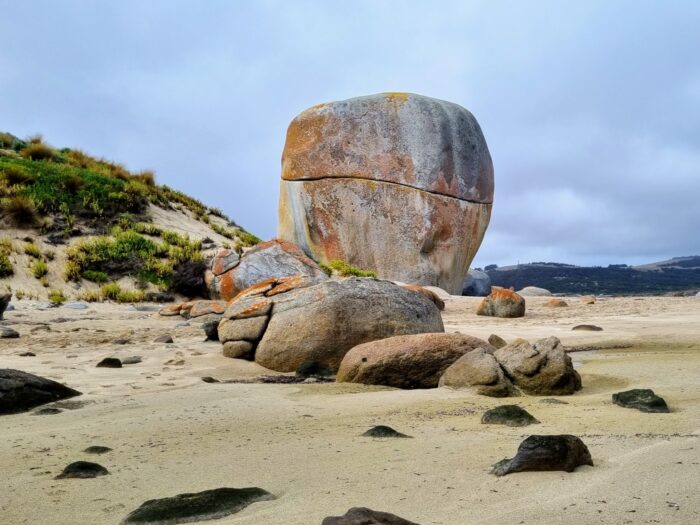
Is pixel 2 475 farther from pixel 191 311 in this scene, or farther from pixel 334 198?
pixel 334 198

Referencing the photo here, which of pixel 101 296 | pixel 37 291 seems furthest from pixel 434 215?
pixel 37 291

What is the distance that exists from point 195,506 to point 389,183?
16.0 m

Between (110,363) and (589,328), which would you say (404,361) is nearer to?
(110,363)

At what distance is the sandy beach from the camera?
1.99 m

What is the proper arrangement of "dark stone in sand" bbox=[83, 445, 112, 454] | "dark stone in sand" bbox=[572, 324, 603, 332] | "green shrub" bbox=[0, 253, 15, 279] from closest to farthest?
1. "dark stone in sand" bbox=[83, 445, 112, 454]
2. "dark stone in sand" bbox=[572, 324, 603, 332]
3. "green shrub" bbox=[0, 253, 15, 279]

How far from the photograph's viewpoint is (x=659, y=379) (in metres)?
4.62

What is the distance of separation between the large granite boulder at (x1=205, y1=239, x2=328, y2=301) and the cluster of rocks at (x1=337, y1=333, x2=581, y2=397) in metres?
7.93

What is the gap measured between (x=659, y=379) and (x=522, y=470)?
2850 mm

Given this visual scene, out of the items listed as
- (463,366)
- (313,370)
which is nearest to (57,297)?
(313,370)

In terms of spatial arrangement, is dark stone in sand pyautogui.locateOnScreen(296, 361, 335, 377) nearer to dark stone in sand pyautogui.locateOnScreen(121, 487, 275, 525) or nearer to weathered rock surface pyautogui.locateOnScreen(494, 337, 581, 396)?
weathered rock surface pyautogui.locateOnScreen(494, 337, 581, 396)

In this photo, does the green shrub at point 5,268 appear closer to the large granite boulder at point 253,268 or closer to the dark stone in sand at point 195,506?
the large granite boulder at point 253,268

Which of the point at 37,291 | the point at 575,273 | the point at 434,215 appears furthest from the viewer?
the point at 575,273

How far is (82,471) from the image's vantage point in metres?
2.50

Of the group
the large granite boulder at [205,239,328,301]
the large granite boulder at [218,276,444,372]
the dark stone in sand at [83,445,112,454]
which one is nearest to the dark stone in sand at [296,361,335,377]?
the large granite boulder at [218,276,444,372]
